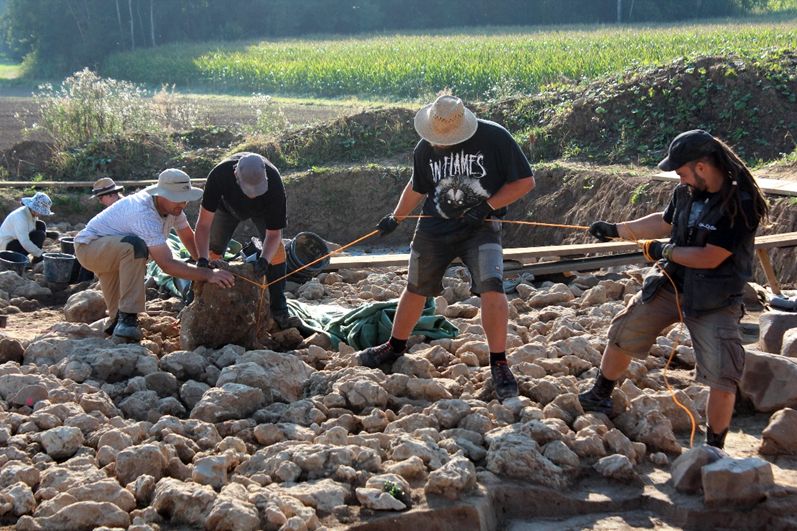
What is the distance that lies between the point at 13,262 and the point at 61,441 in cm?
Answer: 525

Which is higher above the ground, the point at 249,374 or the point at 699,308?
the point at 699,308

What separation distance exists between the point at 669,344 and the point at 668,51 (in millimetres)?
19421

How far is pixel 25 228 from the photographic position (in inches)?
412

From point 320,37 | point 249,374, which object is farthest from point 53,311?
point 320,37

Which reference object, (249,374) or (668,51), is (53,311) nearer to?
(249,374)

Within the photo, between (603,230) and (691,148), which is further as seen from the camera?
(603,230)

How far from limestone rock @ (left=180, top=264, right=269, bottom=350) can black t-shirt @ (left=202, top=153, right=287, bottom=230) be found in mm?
417

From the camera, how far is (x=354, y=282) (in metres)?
9.82

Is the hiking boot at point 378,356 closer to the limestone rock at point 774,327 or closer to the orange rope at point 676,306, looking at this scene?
the orange rope at point 676,306

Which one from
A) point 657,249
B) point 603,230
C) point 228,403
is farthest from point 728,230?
point 228,403

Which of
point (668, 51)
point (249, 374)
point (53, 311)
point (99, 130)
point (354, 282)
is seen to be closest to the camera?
point (249, 374)

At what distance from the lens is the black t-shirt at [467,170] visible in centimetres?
625

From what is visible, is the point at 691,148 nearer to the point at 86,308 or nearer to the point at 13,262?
the point at 86,308

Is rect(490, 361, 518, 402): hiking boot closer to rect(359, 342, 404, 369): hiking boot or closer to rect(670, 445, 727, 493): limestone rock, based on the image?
rect(359, 342, 404, 369): hiking boot
